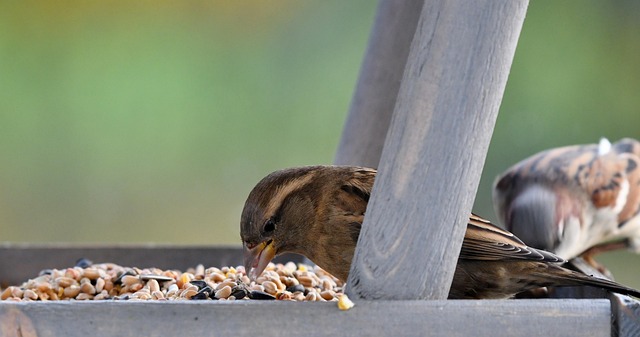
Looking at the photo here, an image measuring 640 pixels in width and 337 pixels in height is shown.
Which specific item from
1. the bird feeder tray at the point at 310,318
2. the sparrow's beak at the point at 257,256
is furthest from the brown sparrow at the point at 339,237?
the bird feeder tray at the point at 310,318

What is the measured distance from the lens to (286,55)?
5039 mm

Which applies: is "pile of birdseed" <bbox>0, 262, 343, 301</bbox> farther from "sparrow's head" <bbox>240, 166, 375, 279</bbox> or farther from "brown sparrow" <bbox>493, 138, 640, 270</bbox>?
"brown sparrow" <bbox>493, 138, 640, 270</bbox>

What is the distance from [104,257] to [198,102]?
8.72 ft

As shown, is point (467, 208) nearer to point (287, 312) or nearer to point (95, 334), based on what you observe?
point (287, 312)

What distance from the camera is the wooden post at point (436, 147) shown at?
1.31 m

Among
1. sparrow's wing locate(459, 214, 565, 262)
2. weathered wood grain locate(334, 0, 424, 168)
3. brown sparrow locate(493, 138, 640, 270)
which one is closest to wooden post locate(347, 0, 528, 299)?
sparrow's wing locate(459, 214, 565, 262)

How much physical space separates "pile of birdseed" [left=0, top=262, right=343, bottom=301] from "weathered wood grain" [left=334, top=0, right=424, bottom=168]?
48 cm

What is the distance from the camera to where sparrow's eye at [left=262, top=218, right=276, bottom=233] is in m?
1.71

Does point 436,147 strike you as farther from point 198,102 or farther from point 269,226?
point 198,102

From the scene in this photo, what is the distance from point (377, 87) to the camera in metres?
2.39

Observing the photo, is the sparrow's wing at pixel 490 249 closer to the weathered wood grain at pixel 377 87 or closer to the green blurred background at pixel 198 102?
the weathered wood grain at pixel 377 87

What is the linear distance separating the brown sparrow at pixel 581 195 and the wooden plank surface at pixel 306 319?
1800 millimetres

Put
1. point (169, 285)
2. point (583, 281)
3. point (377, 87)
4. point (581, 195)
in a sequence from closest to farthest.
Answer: point (583, 281)
point (169, 285)
point (377, 87)
point (581, 195)

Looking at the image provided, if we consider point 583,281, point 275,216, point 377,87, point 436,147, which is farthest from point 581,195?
point 436,147
